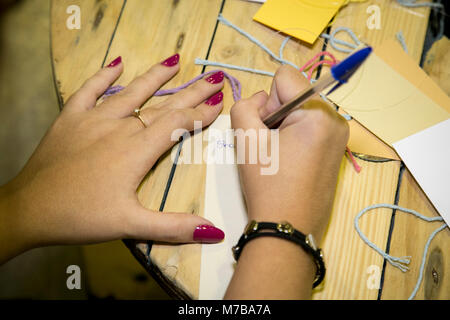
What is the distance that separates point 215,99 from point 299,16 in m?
0.28

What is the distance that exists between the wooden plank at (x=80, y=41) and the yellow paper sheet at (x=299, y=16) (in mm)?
335

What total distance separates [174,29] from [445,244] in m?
0.68

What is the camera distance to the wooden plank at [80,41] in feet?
2.31

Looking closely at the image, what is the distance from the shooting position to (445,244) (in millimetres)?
581

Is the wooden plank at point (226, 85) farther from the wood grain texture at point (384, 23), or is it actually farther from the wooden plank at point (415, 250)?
the wooden plank at point (415, 250)

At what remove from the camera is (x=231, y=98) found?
0.69m

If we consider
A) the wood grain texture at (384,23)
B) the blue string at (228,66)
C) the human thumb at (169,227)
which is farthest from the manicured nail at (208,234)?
the wood grain texture at (384,23)

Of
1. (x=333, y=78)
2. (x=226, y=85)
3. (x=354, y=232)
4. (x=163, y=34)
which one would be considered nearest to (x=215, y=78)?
(x=226, y=85)

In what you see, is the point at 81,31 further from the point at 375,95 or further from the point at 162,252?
the point at 375,95

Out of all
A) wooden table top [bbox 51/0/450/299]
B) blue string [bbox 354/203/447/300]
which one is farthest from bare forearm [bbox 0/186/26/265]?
blue string [bbox 354/203/447/300]

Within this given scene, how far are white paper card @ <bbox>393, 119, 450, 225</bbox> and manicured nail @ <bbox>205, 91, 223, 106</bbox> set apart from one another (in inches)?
13.7

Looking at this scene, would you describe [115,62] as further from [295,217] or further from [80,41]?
[295,217]

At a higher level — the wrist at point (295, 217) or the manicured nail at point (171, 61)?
the manicured nail at point (171, 61)

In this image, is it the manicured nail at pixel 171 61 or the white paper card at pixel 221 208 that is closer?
the white paper card at pixel 221 208
